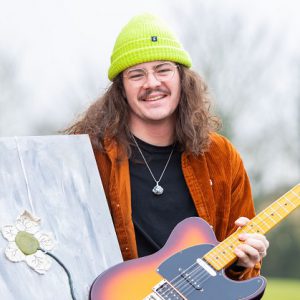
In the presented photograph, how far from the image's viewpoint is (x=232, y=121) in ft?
46.3

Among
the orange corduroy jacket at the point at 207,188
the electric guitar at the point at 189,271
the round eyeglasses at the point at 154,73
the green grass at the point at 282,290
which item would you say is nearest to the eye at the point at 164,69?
the round eyeglasses at the point at 154,73

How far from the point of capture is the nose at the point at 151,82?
2.82 meters

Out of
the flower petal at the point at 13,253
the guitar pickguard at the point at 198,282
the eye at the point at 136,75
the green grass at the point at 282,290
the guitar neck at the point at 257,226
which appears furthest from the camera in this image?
the green grass at the point at 282,290

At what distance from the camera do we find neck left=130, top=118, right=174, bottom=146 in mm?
2957

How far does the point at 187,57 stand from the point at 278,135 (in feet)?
38.2

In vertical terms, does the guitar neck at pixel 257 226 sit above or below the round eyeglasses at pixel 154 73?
below

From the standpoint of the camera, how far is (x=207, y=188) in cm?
290

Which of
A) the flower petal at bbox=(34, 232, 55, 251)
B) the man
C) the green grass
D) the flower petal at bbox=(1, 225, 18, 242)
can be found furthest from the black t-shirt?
the green grass

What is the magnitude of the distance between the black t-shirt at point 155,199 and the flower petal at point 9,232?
0.58 metres

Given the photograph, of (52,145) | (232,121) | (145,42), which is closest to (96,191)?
(52,145)

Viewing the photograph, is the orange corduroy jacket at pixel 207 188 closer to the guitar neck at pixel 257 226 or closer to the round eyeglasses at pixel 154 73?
the guitar neck at pixel 257 226


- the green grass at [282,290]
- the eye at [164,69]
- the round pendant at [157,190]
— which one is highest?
the eye at [164,69]

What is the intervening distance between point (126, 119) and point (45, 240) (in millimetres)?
756

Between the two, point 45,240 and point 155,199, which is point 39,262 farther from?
point 155,199
